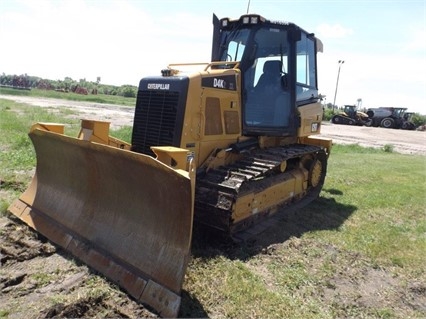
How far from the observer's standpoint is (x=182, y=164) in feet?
12.8

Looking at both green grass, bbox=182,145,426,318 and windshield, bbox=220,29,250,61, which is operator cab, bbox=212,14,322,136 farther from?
green grass, bbox=182,145,426,318

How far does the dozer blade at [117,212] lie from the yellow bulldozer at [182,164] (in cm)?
1

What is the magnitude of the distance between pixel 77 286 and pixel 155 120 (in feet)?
8.03

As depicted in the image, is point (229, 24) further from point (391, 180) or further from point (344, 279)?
point (391, 180)

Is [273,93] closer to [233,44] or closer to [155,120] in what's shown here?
[233,44]

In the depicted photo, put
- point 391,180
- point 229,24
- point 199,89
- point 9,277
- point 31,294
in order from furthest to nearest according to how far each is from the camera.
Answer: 1. point 391,180
2. point 229,24
3. point 199,89
4. point 9,277
5. point 31,294

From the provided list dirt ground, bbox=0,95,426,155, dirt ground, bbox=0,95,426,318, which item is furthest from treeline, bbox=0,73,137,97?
dirt ground, bbox=0,95,426,318

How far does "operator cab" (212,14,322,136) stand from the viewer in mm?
6133

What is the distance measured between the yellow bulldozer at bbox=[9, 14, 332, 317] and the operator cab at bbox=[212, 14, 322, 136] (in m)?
0.02

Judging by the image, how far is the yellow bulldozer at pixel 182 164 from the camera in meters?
3.88

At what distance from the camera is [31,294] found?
3609 mm

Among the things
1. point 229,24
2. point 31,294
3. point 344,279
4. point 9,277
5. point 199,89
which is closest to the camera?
point 31,294

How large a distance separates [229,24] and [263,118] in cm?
159

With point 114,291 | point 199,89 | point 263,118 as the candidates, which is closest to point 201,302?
point 114,291
